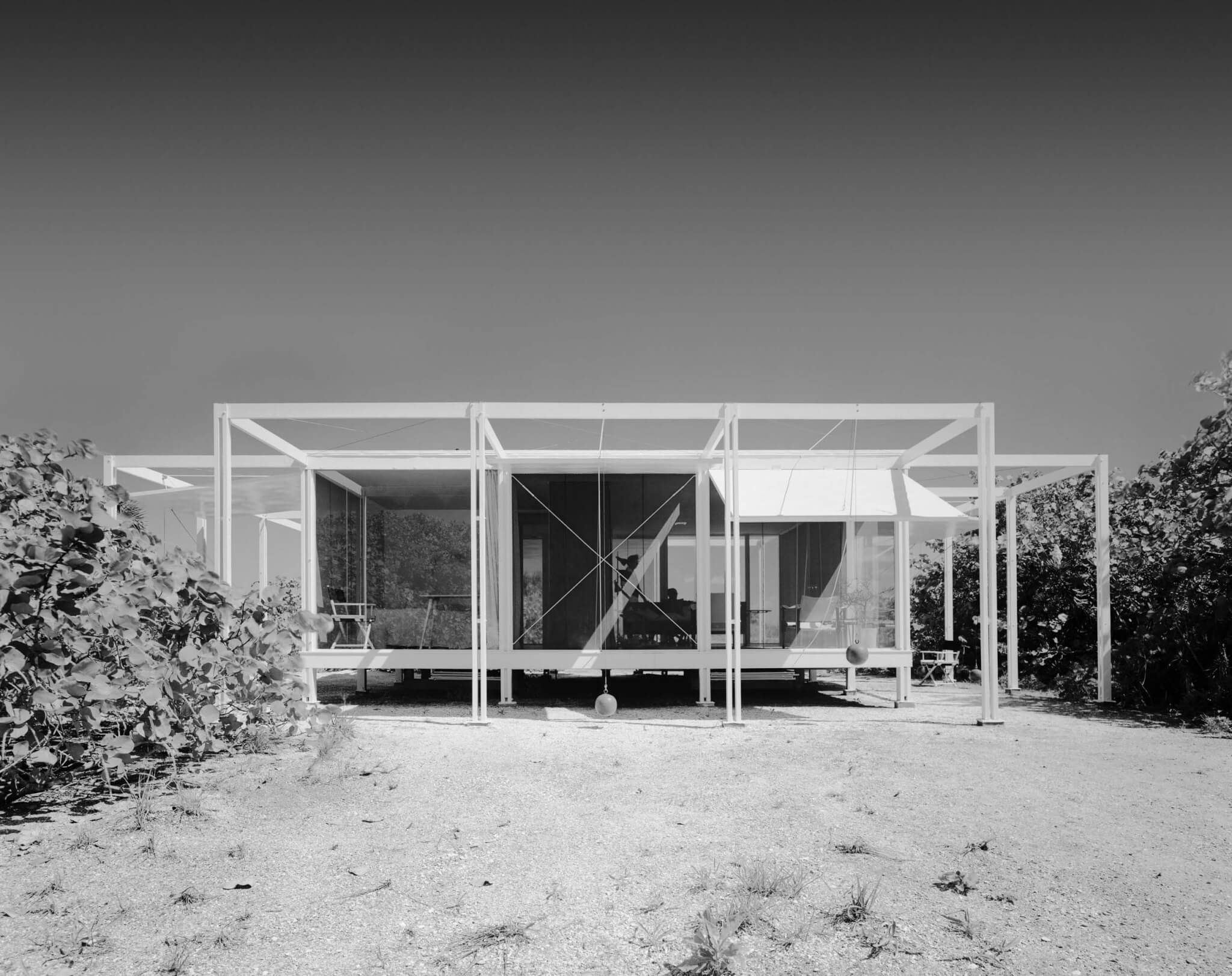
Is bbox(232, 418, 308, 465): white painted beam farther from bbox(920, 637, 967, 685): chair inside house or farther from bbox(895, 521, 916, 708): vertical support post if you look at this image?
bbox(920, 637, 967, 685): chair inside house

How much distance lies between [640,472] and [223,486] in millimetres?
4500

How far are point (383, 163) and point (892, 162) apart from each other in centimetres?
602

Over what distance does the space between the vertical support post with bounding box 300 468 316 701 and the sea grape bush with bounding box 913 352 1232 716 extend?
937 cm

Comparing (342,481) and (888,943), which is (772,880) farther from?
(342,481)

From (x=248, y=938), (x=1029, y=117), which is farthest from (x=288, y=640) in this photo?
(x=1029, y=117)

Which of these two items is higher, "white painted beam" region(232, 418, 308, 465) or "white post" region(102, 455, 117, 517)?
"white painted beam" region(232, 418, 308, 465)

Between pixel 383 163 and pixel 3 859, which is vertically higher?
pixel 383 163

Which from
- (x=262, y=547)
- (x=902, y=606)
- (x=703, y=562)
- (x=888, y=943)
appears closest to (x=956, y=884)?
(x=888, y=943)

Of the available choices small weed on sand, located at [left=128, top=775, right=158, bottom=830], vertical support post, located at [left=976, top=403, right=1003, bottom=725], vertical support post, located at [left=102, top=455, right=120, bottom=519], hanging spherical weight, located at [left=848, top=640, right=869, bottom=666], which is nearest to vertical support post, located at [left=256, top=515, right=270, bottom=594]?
vertical support post, located at [left=102, top=455, right=120, bottom=519]

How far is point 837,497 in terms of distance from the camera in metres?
10.9

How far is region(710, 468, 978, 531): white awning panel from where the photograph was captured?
34.9 feet

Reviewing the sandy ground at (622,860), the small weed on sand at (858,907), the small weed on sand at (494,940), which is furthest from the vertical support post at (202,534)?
the small weed on sand at (858,907)

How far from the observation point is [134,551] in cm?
548

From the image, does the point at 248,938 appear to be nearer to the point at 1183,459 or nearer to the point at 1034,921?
the point at 1034,921
